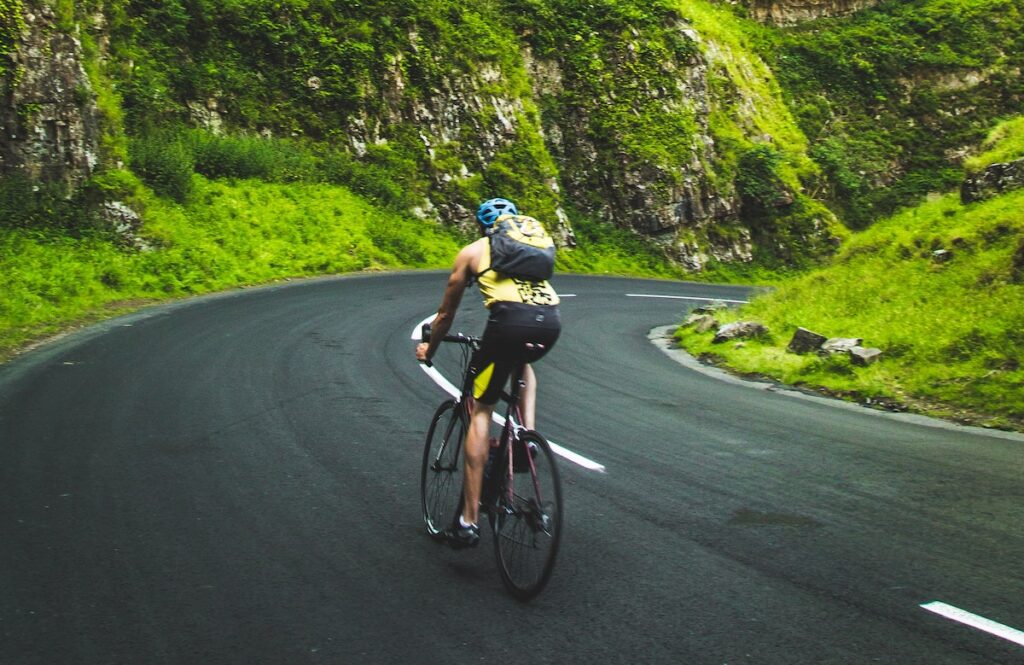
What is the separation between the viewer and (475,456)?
14.5 ft

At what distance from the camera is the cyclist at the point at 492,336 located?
430cm

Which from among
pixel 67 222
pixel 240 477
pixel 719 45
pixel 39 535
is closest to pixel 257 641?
pixel 39 535

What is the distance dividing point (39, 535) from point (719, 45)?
135 ft

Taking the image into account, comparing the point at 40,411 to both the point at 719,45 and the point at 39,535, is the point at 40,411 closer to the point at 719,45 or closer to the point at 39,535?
the point at 39,535

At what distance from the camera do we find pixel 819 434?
305 inches

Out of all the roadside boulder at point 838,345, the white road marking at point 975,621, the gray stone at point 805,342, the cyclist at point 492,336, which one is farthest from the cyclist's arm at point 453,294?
the gray stone at point 805,342

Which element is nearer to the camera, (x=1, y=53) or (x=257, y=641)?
(x=257, y=641)

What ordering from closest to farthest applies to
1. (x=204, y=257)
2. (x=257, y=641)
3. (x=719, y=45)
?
(x=257, y=641), (x=204, y=257), (x=719, y=45)

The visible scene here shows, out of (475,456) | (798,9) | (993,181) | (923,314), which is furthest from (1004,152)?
(798,9)

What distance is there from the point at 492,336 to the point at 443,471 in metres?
1.24

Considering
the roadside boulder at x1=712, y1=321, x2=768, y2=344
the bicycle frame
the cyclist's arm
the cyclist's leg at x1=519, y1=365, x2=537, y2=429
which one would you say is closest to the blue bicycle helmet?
the cyclist's arm

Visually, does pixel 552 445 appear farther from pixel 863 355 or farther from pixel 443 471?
pixel 863 355

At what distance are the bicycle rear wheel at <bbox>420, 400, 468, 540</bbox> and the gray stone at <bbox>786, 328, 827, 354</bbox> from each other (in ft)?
27.2

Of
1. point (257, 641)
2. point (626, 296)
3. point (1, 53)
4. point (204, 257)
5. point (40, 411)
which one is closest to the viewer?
point (257, 641)
